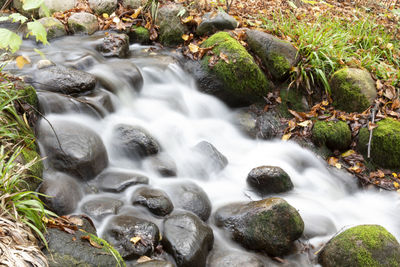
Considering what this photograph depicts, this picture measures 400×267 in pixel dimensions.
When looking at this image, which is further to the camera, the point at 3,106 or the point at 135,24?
the point at 135,24

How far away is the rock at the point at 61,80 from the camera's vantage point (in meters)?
4.45

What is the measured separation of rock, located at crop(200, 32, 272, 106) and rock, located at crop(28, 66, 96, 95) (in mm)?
2140

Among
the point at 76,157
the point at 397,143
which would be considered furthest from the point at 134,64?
the point at 397,143

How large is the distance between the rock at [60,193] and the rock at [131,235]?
0.43 metres

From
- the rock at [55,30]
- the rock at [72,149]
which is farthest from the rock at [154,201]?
the rock at [55,30]

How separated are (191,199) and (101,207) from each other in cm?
102

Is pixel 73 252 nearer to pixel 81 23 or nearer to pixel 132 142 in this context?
pixel 132 142

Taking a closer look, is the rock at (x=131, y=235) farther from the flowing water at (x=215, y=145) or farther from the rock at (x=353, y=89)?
the rock at (x=353, y=89)

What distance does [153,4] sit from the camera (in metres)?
6.76

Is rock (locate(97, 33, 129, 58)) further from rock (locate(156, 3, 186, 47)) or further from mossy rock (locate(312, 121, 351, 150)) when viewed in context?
mossy rock (locate(312, 121, 351, 150))

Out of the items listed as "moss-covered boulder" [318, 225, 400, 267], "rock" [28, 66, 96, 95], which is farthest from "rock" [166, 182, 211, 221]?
"rock" [28, 66, 96, 95]

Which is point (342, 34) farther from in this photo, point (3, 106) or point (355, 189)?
point (3, 106)

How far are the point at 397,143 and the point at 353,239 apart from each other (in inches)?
97.4

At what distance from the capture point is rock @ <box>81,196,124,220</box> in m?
3.34
